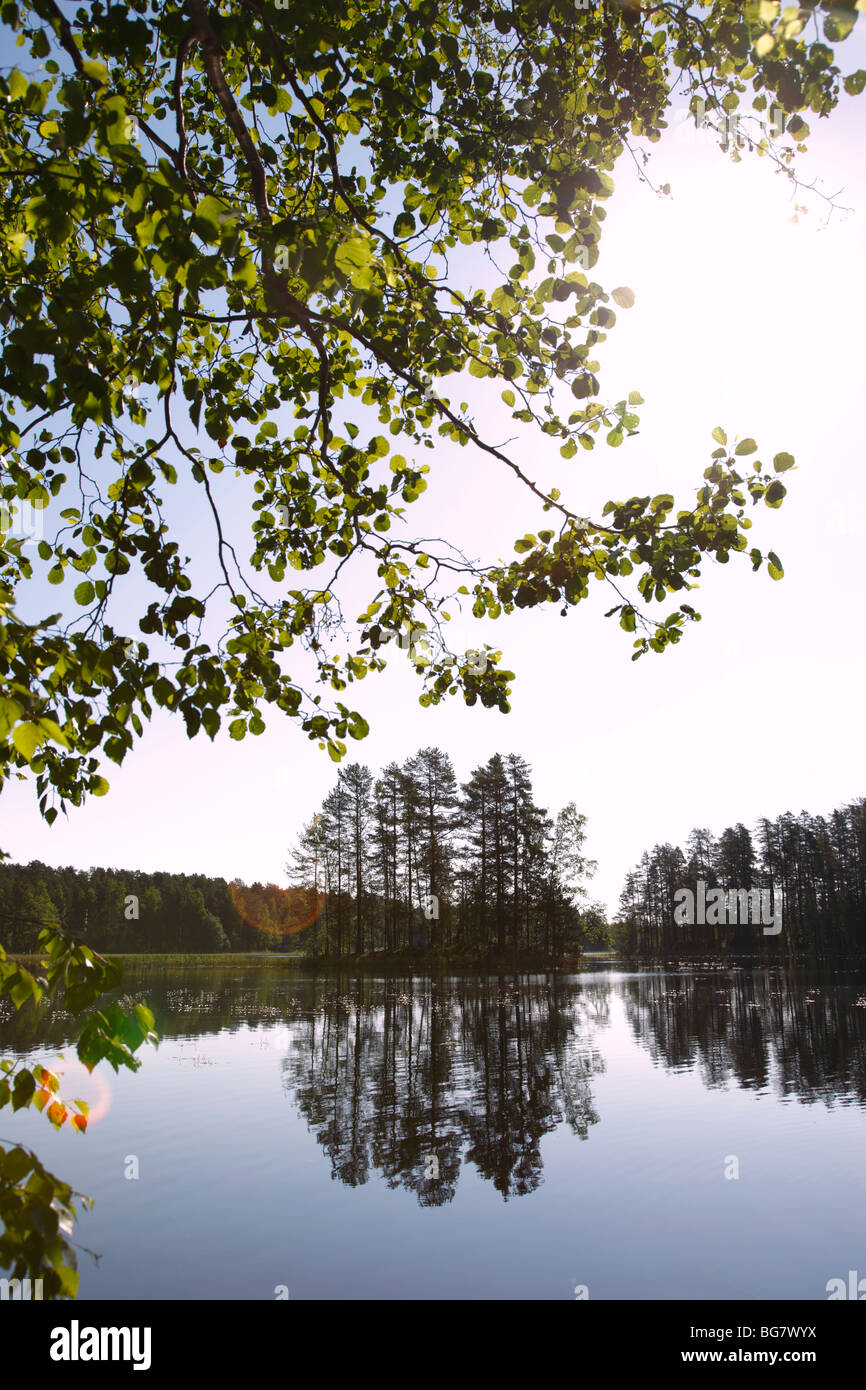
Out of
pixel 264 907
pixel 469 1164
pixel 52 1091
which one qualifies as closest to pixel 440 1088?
pixel 469 1164

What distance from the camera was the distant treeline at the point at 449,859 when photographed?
60531 millimetres

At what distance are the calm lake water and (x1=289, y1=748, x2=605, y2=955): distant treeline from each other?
37.1 metres

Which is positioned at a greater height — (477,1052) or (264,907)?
(477,1052)

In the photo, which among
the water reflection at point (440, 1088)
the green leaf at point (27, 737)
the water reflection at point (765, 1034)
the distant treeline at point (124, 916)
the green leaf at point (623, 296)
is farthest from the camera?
the distant treeline at point (124, 916)

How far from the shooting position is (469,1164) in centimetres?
1137

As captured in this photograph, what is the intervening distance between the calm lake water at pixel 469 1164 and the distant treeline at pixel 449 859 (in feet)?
122

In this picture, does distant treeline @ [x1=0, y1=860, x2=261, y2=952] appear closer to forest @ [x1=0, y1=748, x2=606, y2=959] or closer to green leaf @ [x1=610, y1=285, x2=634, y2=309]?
forest @ [x1=0, y1=748, x2=606, y2=959]

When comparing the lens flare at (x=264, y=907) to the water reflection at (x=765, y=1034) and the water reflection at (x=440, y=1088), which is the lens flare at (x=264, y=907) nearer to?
the water reflection at (x=765, y=1034)

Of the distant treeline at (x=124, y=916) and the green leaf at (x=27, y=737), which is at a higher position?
the green leaf at (x=27, y=737)

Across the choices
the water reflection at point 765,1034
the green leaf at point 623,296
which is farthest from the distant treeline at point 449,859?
the green leaf at point 623,296

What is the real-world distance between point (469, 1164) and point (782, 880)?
9783 cm

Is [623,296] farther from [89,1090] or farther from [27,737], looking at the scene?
[89,1090]
